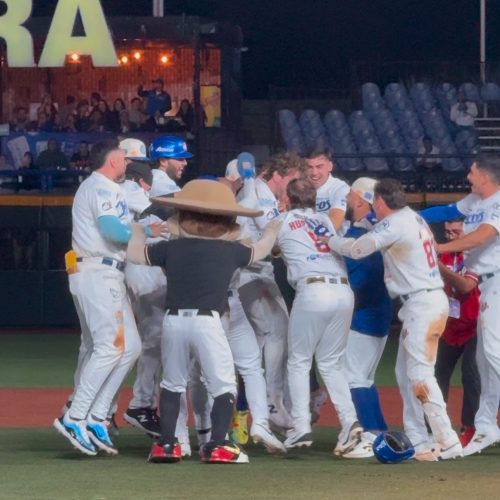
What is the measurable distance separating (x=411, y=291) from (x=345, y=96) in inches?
662

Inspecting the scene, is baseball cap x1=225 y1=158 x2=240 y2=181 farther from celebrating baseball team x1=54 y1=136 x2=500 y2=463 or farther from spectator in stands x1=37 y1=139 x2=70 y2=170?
spectator in stands x1=37 y1=139 x2=70 y2=170

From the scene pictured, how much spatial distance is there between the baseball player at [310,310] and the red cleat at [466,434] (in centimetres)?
96

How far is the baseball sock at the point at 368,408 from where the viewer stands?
29.3 feet

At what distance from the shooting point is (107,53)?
19656mm

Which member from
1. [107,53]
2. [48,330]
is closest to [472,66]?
[107,53]

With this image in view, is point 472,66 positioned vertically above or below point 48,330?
above

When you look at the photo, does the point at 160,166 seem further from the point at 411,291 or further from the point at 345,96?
the point at 345,96

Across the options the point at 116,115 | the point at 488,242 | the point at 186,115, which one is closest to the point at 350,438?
the point at 488,242

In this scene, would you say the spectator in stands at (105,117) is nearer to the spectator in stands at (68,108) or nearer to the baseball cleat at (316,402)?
the spectator in stands at (68,108)

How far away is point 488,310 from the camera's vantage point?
8.66 metres

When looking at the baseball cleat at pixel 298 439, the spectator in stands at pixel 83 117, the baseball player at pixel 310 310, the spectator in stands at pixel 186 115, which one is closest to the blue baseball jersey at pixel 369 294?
the baseball player at pixel 310 310

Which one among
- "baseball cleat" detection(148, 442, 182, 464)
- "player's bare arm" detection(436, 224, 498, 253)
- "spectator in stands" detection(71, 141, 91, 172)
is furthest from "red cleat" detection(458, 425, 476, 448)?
"spectator in stands" detection(71, 141, 91, 172)

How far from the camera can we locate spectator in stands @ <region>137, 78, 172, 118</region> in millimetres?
21000

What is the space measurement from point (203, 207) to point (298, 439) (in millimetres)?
1683
